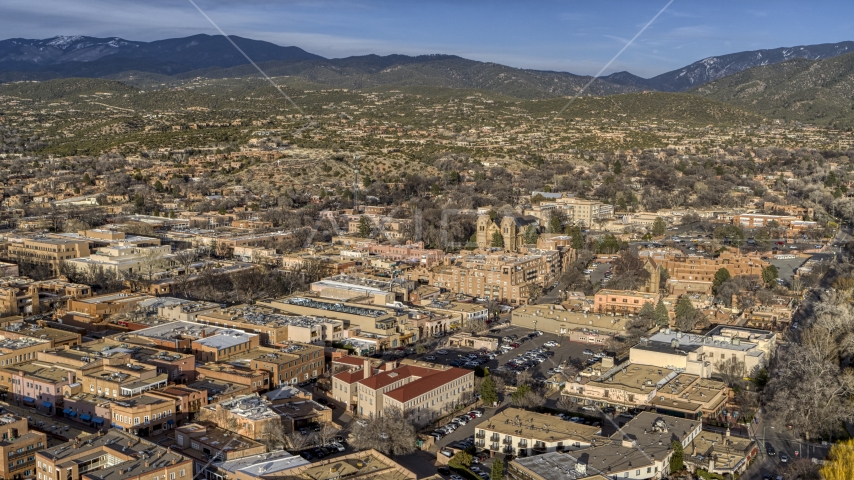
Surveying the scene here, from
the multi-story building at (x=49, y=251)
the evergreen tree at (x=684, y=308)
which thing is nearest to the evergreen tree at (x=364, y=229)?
the multi-story building at (x=49, y=251)

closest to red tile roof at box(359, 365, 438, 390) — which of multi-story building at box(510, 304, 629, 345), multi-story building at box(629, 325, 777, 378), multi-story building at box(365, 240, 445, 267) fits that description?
multi-story building at box(629, 325, 777, 378)

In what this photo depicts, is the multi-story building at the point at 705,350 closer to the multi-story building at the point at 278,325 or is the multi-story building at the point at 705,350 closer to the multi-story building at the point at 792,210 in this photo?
the multi-story building at the point at 278,325

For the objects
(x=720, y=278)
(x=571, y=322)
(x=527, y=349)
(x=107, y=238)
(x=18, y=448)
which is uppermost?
(x=720, y=278)

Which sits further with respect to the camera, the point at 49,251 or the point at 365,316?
the point at 49,251

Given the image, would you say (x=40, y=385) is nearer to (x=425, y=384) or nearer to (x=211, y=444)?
(x=211, y=444)

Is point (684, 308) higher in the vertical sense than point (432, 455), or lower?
higher

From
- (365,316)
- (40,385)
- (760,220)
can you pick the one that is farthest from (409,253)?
(760,220)
